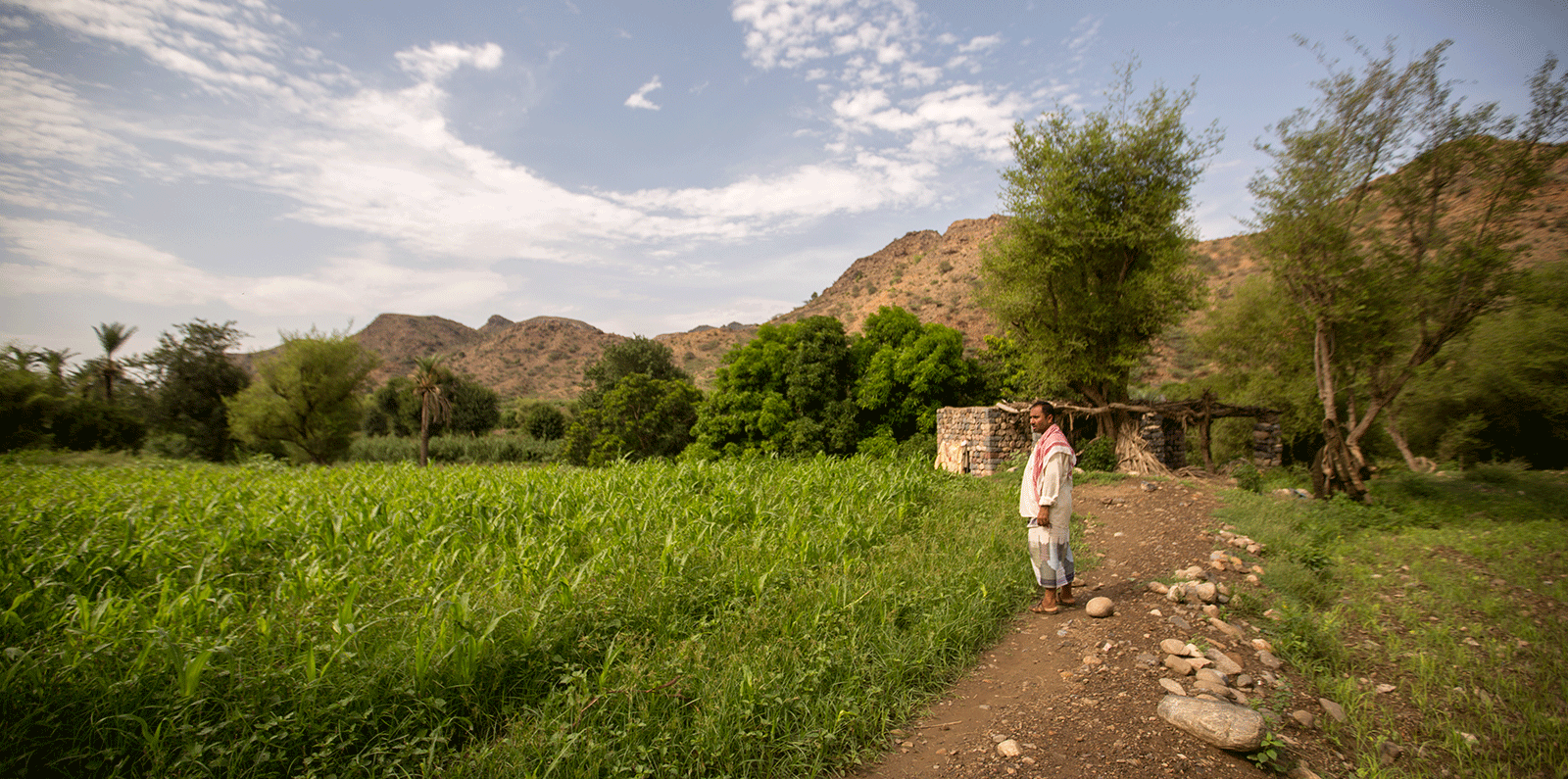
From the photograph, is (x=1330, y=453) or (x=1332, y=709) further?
(x=1330, y=453)

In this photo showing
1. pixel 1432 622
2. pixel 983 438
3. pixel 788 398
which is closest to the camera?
pixel 1432 622

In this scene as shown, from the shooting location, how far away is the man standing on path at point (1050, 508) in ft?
16.5

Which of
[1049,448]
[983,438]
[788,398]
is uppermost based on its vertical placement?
[788,398]

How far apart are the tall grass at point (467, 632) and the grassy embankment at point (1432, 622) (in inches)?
86.0

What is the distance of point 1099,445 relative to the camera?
1475 centimetres

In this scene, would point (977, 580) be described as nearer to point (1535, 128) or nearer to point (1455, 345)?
point (1535, 128)

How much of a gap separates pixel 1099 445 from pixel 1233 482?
3070mm

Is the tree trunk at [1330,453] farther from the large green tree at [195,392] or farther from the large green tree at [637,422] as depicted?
the large green tree at [195,392]

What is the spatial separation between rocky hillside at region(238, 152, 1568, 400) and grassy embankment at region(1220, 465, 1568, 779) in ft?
67.6

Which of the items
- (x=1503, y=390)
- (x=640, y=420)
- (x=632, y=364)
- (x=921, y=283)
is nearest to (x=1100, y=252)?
(x=1503, y=390)

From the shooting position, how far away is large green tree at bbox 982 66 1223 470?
13.6 m

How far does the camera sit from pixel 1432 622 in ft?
15.8

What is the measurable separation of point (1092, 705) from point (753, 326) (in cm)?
6493

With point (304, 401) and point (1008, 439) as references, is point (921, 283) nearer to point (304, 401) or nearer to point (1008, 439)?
point (1008, 439)
